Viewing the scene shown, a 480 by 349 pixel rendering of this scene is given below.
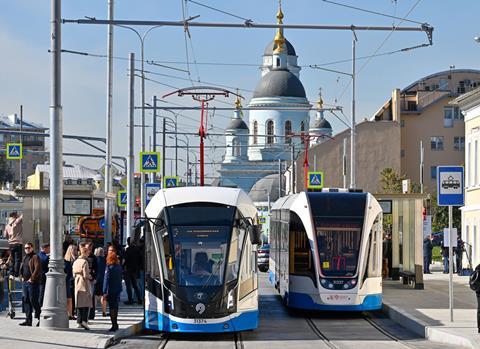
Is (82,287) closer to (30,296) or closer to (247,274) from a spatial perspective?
(30,296)

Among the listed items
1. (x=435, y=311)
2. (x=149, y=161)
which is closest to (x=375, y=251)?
(x=435, y=311)

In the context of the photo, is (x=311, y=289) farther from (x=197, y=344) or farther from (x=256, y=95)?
(x=256, y=95)

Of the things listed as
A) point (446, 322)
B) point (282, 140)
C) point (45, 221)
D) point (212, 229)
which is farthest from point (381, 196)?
point (282, 140)

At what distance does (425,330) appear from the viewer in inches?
896

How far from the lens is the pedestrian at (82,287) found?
2220 cm

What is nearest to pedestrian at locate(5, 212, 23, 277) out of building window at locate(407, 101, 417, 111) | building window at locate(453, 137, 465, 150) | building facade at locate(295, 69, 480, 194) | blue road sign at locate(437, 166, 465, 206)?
blue road sign at locate(437, 166, 465, 206)

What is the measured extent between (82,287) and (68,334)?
1333 mm

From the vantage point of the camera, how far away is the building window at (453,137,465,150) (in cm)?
10800

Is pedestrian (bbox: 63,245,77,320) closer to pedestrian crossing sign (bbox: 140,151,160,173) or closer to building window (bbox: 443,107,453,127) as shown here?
pedestrian crossing sign (bbox: 140,151,160,173)

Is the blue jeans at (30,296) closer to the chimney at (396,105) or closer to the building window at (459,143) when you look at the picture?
the chimney at (396,105)

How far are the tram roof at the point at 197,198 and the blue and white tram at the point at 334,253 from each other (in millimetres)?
3708

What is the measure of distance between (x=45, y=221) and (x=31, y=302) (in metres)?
10.8

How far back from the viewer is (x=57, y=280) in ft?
72.5

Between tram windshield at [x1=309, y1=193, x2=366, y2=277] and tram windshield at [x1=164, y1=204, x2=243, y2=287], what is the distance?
15.5 ft
